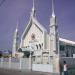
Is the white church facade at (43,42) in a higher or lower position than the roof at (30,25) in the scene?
lower

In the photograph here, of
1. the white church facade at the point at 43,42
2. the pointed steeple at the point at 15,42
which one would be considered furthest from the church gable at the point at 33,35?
the pointed steeple at the point at 15,42

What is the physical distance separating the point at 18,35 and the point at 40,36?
48.0ft

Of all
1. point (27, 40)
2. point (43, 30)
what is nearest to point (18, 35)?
point (27, 40)

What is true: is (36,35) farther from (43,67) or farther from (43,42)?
(43,67)

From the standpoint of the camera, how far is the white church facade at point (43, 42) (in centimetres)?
4722

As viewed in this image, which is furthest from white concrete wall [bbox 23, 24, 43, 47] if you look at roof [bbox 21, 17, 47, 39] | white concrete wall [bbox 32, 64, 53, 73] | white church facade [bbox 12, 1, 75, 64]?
white concrete wall [bbox 32, 64, 53, 73]

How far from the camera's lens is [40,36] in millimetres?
54938

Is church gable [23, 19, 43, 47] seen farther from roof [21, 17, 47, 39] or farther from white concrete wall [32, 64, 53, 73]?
white concrete wall [32, 64, 53, 73]

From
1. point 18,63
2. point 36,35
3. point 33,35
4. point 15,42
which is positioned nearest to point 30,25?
point 33,35

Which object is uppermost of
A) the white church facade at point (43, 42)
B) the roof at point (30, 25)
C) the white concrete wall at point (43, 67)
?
the roof at point (30, 25)

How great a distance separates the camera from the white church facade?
4722 centimetres

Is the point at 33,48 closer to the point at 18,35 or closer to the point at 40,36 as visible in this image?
the point at 40,36

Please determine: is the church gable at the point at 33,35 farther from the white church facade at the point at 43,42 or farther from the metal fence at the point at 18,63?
the metal fence at the point at 18,63

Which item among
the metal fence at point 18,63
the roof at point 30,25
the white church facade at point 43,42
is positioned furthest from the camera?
the roof at point 30,25
